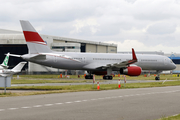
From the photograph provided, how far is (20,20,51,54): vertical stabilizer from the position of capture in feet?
142

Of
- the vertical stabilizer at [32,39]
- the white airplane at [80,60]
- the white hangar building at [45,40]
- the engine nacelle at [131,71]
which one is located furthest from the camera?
the white hangar building at [45,40]

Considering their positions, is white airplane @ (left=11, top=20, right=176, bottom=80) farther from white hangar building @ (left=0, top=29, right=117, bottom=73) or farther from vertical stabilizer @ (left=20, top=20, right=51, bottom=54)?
white hangar building @ (left=0, top=29, right=117, bottom=73)

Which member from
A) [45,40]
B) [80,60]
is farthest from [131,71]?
[45,40]

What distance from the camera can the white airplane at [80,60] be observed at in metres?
43.8

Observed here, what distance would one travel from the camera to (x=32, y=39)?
144ft

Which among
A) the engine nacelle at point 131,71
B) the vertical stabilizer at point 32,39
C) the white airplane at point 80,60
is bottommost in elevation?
the engine nacelle at point 131,71

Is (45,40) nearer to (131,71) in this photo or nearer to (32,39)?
(32,39)

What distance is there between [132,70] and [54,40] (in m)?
45.4

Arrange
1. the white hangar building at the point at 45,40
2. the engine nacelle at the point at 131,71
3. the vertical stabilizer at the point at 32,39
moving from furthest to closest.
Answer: the white hangar building at the point at 45,40
the engine nacelle at the point at 131,71
the vertical stabilizer at the point at 32,39

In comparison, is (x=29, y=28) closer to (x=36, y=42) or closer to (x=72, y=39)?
(x=36, y=42)

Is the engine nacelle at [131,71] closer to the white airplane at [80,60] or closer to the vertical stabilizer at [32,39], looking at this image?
the white airplane at [80,60]

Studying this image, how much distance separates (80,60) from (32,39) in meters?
8.01

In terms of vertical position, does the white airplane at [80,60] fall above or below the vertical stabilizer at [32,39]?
below

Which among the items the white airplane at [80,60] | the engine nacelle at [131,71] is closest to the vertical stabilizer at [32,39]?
the white airplane at [80,60]
